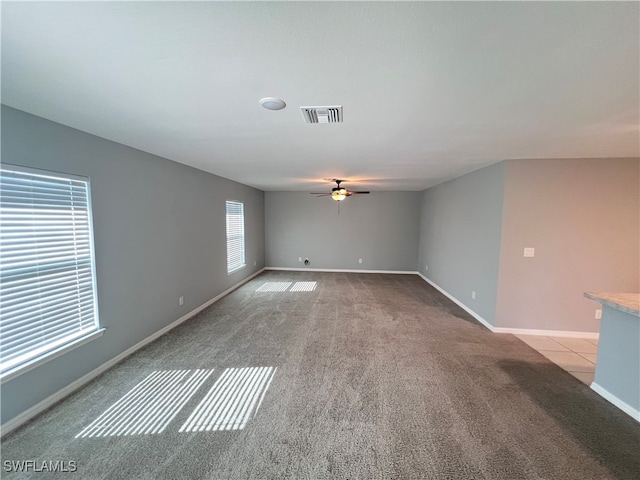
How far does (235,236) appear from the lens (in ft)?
18.8

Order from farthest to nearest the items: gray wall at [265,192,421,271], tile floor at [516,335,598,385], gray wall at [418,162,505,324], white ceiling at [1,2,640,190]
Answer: gray wall at [265,192,421,271] < gray wall at [418,162,505,324] < tile floor at [516,335,598,385] < white ceiling at [1,2,640,190]

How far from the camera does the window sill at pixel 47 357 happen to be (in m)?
1.80

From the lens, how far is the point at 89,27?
104cm

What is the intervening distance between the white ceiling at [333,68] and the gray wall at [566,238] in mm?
890

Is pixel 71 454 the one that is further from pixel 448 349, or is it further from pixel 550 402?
pixel 550 402

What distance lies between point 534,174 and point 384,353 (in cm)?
310

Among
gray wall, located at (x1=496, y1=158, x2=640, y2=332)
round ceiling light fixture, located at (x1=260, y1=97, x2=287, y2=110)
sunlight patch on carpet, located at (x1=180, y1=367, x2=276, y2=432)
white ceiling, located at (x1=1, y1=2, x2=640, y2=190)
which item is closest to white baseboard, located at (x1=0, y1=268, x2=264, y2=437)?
sunlight patch on carpet, located at (x1=180, y1=367, x2=276, y2=432)

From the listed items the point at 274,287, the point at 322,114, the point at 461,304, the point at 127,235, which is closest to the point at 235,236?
the point at 274,287

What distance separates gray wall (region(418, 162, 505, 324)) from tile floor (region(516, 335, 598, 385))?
0.57 metres

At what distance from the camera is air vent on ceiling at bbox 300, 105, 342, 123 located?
1.78m

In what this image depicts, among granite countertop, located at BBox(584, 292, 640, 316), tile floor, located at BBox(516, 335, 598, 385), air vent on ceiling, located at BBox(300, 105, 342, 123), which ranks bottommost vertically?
tile floor, located at BBox(516, 335, 598, 385)

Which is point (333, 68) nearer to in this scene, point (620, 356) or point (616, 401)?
point (620, 356)

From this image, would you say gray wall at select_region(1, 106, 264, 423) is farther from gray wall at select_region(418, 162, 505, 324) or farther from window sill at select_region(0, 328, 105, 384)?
gray wall at select_region(418, 162, 505, 324)

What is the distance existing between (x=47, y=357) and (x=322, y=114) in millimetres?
2955
